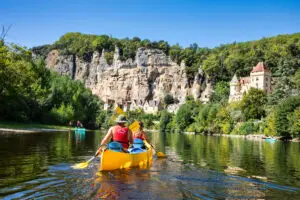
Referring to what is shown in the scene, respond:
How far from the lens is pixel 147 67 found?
110438 millimetres

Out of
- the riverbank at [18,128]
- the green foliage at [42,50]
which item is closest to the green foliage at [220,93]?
the riverbank at [18,128]

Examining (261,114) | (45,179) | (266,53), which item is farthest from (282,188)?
(266,53)

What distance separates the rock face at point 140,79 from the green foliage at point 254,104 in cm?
3845

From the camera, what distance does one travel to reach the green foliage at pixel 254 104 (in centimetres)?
6145

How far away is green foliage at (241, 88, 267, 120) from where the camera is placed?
61.4m

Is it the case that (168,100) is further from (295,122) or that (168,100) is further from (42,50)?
(295,122)

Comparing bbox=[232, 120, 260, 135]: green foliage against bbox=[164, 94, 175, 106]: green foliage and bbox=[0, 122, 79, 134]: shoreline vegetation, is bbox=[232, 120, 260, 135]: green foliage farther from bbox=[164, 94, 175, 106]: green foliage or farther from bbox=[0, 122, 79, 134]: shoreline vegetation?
bbox=[164, 94, 175, 106]: green foliage

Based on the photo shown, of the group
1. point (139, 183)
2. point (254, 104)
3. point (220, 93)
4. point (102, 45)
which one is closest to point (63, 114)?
point (254, 104)

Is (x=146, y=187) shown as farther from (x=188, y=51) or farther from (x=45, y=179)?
(x=188, y=51)

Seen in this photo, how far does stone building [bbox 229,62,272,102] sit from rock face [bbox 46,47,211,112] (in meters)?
16.8

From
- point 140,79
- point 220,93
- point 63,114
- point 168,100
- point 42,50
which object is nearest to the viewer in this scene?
Answer: point 63,114

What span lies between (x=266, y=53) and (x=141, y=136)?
90.4m

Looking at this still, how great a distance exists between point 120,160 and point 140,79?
9860cm

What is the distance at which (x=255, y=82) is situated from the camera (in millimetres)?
83562
